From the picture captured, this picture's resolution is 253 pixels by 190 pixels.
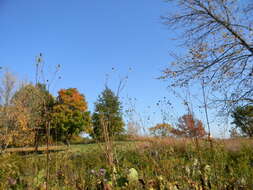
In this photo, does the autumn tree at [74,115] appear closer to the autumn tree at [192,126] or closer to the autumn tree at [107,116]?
the autumn tree at [107,116]

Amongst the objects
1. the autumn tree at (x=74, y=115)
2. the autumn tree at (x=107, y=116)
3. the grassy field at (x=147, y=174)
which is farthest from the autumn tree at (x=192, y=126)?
the autumn tree at (x=74, y=115)

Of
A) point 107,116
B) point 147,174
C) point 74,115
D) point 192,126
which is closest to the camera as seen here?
point 192,126

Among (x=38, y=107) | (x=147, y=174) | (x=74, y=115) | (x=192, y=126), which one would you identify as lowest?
(x=147, y=174)

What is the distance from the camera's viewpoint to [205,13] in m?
8.16

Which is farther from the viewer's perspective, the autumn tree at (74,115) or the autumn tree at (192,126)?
the autumn tree at (74,115)

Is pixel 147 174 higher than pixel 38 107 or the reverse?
the reverse

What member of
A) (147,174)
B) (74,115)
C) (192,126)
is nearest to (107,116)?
(147,174)

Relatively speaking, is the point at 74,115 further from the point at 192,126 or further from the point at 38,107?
the point at 192,126

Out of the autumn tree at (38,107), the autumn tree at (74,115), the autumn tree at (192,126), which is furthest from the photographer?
the autumn tree at (74,115)

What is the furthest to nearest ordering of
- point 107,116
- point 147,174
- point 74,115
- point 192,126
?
1. point 74,115
2. point 107,116
3. point 147,174
4. point 192,126

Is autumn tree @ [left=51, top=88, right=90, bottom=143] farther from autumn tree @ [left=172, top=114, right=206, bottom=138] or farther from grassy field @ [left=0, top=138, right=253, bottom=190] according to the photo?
autumn tree @ [left=172, top=114, right=206, bottom=138]

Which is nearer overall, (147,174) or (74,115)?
(147,174)

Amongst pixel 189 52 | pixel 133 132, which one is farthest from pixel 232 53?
pixel 133 132

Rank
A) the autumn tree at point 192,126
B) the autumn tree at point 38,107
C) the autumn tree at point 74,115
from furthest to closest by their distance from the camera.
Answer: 1. the autumn tree at point 74,115
2. the autumn tree at point 192,126
3. the autumn tree at point 38,107
